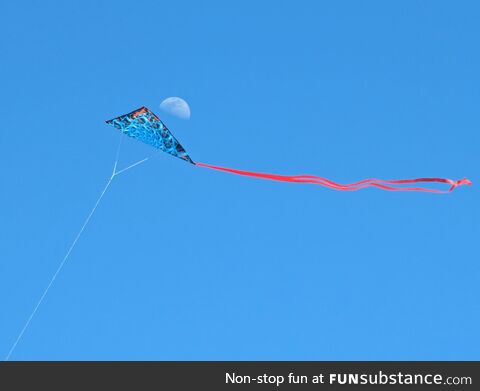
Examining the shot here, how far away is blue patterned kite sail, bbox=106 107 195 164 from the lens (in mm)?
19891

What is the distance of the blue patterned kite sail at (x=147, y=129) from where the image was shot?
19.9 meters

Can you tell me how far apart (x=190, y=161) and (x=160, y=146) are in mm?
2183

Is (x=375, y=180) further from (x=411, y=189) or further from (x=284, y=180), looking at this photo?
(x=284, y=180)

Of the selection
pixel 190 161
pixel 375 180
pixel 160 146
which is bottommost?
pixel 375 180

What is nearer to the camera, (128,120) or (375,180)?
(375,180)

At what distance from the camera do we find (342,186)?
1330 centimetres

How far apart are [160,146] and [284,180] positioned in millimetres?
6918

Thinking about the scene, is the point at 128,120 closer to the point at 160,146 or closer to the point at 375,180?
the point at 160,146

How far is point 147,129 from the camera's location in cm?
2041
